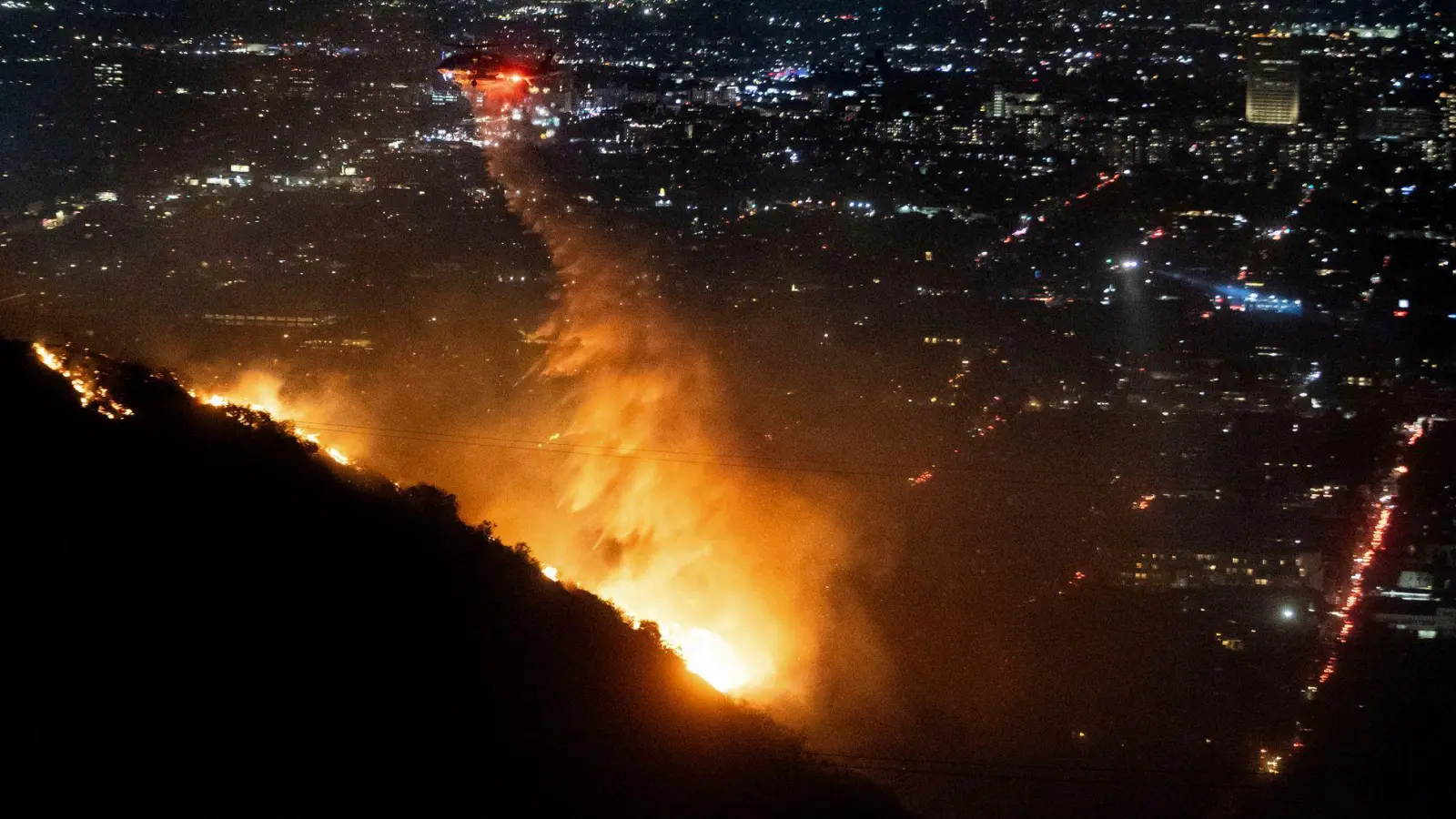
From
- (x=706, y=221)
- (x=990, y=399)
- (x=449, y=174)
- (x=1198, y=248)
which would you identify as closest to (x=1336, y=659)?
(x=990, y=399)

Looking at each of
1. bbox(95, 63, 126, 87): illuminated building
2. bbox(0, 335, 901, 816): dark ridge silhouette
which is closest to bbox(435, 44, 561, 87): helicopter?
bbox(95, 63, 126, 87): illuminated building

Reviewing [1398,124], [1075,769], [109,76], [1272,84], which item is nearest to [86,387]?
[1075,769]

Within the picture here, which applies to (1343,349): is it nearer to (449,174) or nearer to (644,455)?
(644,455)

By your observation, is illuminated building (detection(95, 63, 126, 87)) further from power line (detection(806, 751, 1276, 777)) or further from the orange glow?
power line (detection(806, 751, 1276, 777))

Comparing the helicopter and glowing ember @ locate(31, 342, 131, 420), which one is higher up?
the helicopter

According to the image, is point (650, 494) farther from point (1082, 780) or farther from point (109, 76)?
point (109, 76)
